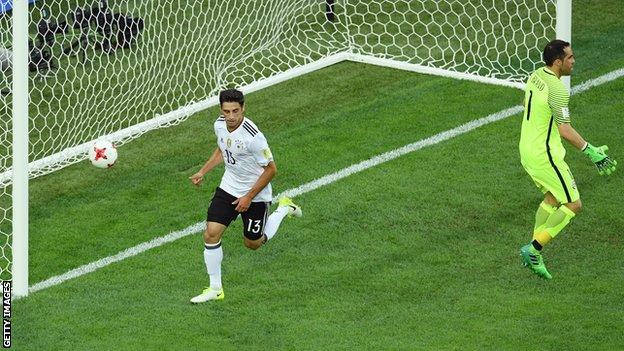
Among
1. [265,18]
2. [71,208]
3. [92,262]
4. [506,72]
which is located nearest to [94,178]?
[71,208]

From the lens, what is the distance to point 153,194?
596 inches

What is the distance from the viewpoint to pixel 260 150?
12.4 metres

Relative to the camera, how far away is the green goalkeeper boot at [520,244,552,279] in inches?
504

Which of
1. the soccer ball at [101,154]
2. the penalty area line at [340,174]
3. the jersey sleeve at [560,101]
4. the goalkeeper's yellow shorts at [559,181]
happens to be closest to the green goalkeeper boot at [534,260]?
the goalkeeper's yellow shorts at [559,181]

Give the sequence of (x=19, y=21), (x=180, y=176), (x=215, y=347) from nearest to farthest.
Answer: (x=215, y=347) → (x=19, y=21) → (x=180, y=176)

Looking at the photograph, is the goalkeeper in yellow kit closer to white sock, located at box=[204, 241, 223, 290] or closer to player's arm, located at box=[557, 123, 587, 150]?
player's arm, located at box=[557, 123, 587, 150]

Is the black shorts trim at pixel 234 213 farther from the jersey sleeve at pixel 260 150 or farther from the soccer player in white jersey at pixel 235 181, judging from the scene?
the jersey sleeve at pixel 260 150

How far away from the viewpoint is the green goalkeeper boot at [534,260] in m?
12.8

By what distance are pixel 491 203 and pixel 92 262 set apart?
3.75 m

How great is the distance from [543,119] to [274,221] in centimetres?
244

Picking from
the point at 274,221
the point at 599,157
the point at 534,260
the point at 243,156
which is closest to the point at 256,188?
the point at 243,156

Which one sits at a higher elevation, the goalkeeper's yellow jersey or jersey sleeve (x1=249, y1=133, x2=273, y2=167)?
the goalkeeper's yellow jersey

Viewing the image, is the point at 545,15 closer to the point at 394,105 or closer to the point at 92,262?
the point at 394,105

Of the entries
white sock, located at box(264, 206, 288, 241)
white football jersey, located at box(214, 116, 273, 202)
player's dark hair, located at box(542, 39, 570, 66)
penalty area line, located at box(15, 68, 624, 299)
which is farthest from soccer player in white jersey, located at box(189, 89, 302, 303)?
player's dark hair, located at box(542, 39, 570, 66)
